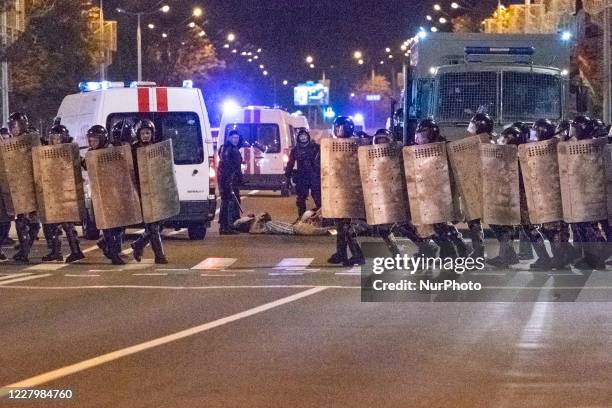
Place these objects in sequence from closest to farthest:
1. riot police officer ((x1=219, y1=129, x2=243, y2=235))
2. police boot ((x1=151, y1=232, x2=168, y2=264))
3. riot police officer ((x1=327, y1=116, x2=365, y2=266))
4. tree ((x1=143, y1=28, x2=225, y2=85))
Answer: riot police officer ((x1=327, y1=116, x2=365, y2=266)), police boot ((x1=151, y1=232, x2=168, y2=264)), riot police officer ((x1=219, y1=129, x2=243, y2=235)), tree ((x1=143, y1=28, x2=225, y2=85))

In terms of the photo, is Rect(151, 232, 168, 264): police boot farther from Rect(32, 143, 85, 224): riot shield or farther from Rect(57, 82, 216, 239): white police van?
Rect(57, 82, 216, 239): white police van

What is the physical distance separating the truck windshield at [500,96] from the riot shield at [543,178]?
5486 millimetres

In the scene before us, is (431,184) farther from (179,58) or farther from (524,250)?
(179,58)

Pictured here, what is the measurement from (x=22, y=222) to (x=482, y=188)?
6368 millimetres

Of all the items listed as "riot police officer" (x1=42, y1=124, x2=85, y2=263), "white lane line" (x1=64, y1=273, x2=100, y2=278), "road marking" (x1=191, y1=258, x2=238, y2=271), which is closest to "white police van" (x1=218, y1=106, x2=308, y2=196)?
"road marking" (x1=191, y1=258, x2=238, y2=271)

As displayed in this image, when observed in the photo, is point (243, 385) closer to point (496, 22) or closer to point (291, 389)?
point (291, 389)

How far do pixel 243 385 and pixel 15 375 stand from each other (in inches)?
65.4

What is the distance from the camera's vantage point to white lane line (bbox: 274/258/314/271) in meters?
17.4

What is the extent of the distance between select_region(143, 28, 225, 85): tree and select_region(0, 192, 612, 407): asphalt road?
55.0m

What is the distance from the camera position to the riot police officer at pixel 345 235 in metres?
16.8

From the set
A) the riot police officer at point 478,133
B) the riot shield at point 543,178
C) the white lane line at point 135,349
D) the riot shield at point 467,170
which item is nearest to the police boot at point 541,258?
the riot shield at point 543,178

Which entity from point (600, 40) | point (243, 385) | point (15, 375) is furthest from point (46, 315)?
point (600, 40)

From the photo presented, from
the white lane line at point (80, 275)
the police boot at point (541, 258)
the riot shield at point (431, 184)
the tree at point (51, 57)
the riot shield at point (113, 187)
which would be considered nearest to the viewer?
the riot shield at point (431, 184)

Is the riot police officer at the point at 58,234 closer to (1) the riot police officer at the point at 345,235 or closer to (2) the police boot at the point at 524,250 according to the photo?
(1) the riot police officer at the point at 345,235
